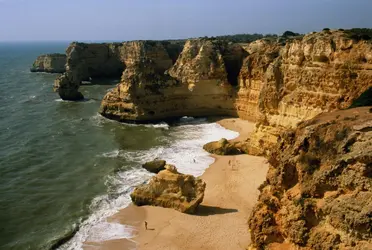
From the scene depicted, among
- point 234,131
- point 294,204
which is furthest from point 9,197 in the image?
point 234,131

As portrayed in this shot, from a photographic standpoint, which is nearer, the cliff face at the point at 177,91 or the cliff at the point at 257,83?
the cliff at the point at 257,83

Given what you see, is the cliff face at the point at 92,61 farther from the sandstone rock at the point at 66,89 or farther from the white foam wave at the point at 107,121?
the white foam wave at the point at 107,121

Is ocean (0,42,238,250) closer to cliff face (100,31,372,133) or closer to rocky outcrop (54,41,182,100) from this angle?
cliff face (100,31,372,133)

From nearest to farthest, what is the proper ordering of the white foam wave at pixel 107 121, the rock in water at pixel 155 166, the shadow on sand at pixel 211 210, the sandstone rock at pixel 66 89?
the shadow on sand at pixel 211 210
the rock in water at pixel 155 166
the white foam wave at pixel 107 121
the sandstone rock at pixel 66 89

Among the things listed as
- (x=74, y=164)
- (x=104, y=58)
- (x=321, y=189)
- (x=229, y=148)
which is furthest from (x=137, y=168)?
(x=104, y=58)

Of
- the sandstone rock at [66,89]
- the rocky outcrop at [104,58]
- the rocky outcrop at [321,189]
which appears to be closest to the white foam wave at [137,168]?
the rocky outcrop at [321,189]

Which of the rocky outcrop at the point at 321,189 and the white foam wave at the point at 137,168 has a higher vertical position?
the rocky outcrop at the point at 321,189

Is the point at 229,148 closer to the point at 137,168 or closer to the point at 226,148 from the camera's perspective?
the point at 226,148
